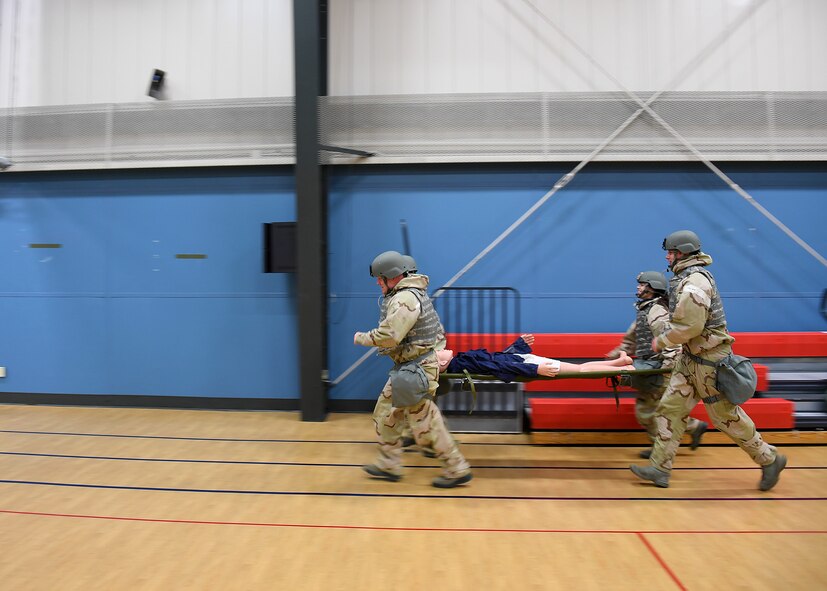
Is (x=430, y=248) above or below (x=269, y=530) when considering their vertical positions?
above

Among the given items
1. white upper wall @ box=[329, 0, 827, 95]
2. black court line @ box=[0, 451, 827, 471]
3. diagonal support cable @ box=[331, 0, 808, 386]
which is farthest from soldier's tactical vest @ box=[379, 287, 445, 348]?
white upper wall @ box=[329, 0, 827, 95]

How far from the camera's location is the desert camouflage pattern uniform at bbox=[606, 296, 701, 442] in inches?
192

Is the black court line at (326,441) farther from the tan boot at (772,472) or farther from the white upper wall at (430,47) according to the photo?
the white upper wall at (430,47)

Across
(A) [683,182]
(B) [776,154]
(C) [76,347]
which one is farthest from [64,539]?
(B) [776,154]

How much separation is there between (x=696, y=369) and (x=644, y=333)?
3.18 ft

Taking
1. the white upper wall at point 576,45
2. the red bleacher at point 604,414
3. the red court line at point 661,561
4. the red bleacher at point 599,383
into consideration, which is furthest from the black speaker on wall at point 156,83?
the red court line at point 661,561

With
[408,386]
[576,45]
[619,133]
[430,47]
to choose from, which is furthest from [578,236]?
[408,386]

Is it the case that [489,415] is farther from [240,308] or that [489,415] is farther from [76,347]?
[76,347]

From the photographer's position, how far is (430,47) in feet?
22.3

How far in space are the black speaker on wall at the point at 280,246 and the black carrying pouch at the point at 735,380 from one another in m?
4.71

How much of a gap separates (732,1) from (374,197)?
16.9 feet

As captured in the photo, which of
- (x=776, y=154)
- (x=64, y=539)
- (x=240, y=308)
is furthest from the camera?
(x=240, y=308)

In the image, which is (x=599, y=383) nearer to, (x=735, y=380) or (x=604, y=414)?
(x=604, y=414)

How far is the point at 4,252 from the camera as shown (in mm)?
7250
